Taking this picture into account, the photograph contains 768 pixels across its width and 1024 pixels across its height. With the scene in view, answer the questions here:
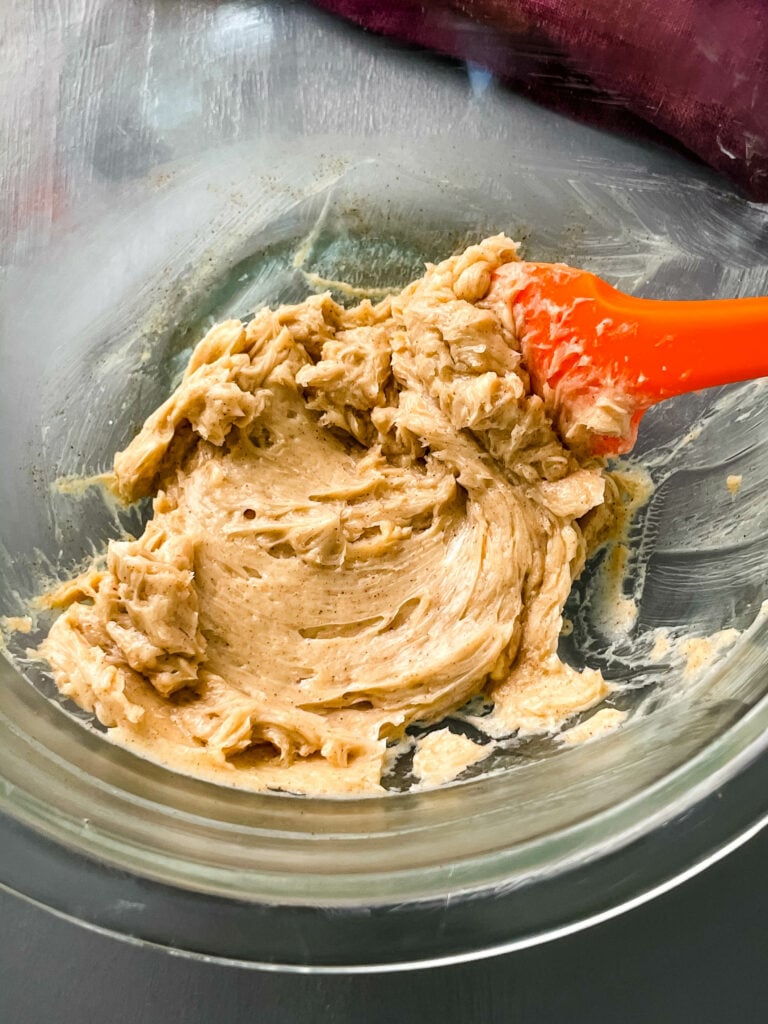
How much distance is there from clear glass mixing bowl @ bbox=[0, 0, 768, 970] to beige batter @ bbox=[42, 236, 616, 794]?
0.41 ft

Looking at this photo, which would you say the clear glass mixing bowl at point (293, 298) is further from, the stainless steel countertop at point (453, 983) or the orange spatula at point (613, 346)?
the stainless steel countertop at point (453, 983)

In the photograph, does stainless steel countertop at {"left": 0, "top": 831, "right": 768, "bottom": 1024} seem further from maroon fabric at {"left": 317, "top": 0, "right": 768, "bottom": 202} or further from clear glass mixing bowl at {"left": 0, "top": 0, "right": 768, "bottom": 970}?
maroon fabric at {"left": 317, "top": 0, "right": 768, "bottom": 202}

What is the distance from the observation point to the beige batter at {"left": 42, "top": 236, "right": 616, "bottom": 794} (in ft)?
5.07

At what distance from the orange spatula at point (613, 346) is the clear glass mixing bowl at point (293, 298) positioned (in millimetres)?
258

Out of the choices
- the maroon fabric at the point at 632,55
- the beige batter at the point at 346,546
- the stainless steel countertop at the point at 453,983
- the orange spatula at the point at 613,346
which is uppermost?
the maroon fabric at the point at 632,55

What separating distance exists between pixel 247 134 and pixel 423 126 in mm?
429

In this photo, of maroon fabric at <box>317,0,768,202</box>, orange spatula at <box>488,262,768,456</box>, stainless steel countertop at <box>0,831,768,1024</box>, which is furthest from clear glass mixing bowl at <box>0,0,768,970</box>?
stainless steel countertop at <box>0,831,768,1024</box>

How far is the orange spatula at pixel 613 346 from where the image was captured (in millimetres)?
1456

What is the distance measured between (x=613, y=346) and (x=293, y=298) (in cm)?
86

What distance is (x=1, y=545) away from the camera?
1670 millimetres

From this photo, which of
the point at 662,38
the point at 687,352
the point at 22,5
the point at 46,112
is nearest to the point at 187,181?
the point at 46,112

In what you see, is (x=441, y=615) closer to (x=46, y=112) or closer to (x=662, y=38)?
(x=662, y=38)

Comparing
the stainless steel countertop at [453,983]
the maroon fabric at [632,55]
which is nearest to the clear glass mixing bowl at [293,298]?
the maroon fabric at [632,55]

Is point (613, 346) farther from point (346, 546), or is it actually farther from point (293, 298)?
point (293, 298)
